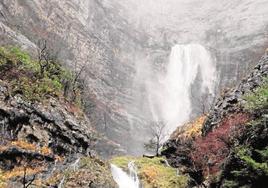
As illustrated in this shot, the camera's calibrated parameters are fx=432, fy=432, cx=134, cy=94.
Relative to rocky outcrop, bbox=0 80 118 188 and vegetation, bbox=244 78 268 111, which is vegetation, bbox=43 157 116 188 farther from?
vegetation, bbox=244 78 268 111

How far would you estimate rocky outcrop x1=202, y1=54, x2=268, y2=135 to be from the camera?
35.2 m

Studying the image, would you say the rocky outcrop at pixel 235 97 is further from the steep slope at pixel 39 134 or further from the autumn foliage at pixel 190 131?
the steep slope at pixel 39 134

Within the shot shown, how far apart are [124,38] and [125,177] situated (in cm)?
5553

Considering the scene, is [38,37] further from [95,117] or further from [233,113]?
[233,113]

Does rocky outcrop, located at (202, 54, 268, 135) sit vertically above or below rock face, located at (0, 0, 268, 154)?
below

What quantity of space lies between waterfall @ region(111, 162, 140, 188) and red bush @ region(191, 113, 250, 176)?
18.7ft

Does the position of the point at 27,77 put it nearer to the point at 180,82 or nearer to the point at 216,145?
the point at 216,145

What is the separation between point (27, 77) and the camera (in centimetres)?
3734

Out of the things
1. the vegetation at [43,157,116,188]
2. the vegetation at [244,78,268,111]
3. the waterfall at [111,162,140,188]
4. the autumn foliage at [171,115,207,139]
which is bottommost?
the vegetation at [43,157,116,188]

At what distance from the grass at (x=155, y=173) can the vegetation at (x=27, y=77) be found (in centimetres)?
1014

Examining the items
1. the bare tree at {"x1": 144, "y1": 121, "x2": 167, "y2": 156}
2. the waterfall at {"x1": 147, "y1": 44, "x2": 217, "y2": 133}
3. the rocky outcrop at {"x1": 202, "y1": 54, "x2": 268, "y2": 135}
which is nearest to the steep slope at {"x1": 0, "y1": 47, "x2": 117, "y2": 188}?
the rocky outcrop at {"x1": 202, "y1": 54, "x2": 268, "y2": 135}

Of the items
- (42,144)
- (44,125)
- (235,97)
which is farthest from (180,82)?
(42,144)

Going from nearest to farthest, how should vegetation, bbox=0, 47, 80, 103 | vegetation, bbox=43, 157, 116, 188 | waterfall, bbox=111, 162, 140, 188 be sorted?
vegetation, bbox=43, 157, 116, 188, vegetation, bbox=0, 47, 80, 103, waterfall, bbox=111, 162, 140, 188

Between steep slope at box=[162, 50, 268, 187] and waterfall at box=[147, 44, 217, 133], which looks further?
waterfall at box=[147, 44, 217, 133]
